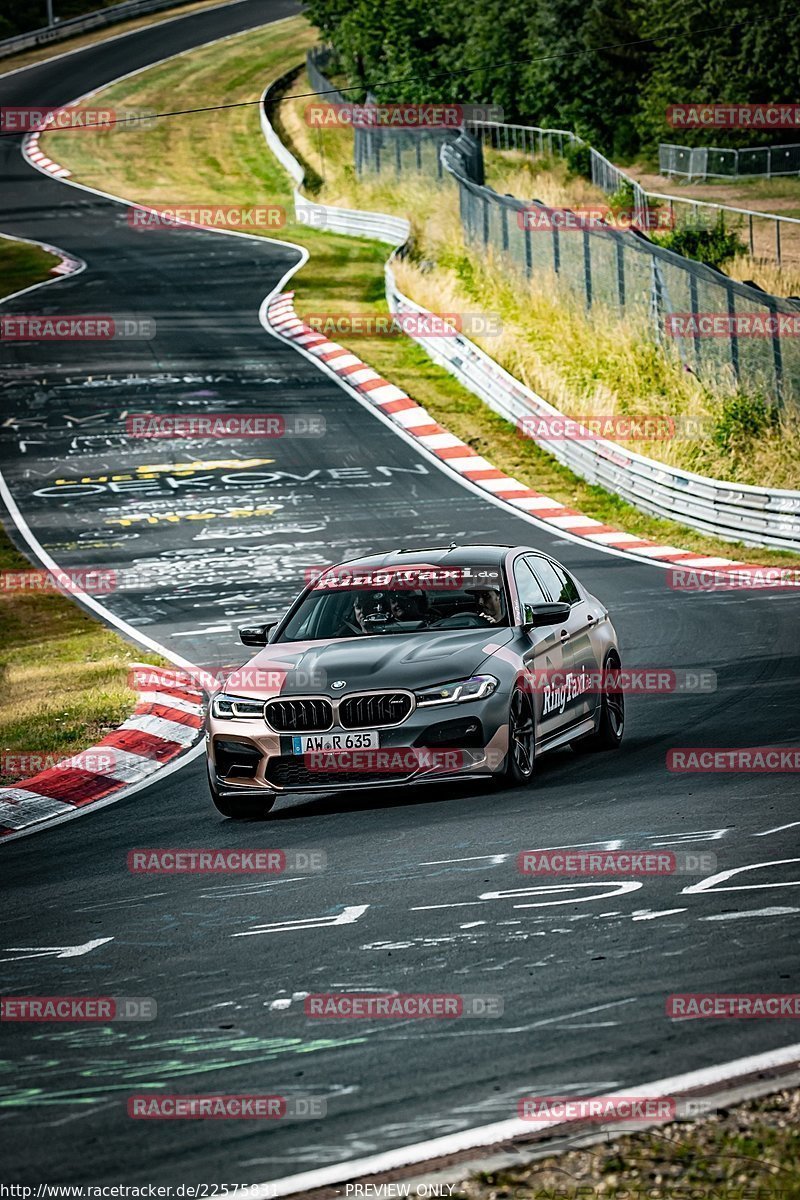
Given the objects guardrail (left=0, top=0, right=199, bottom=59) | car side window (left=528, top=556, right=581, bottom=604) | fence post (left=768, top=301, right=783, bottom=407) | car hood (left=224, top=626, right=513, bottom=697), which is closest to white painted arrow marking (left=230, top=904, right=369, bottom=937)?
car hood (left=224, top=626, right=513, bottom=697)

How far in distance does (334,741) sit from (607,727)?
8.52 feet

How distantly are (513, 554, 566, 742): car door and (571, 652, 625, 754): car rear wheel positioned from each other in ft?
2.04

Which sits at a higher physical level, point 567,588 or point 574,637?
point 567,588

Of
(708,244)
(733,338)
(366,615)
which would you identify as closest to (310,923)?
(366,615)

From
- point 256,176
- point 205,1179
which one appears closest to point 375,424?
point 205,1179

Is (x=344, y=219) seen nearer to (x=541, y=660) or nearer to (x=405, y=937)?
(x=541, y=660)

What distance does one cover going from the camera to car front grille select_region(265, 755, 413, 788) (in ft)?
34.4

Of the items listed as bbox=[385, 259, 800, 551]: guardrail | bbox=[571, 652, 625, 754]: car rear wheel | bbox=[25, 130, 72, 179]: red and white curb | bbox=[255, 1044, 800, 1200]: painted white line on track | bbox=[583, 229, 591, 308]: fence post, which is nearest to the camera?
bbox=[255, 1044, 800, 1200]: painted white line on track

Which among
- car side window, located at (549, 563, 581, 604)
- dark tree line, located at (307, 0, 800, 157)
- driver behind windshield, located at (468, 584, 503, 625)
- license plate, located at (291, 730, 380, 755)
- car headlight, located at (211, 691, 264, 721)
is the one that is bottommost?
license plate, located at (291, 730, 380, 755)

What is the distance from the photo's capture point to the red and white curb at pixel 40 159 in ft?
208

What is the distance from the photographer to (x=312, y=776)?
10602 mm

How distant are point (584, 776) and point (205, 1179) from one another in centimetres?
645

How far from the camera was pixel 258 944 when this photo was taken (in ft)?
25.2

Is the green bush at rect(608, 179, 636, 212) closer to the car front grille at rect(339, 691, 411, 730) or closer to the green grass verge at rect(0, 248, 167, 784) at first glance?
the green grass verge at rect(0, 248, 167, 784)
